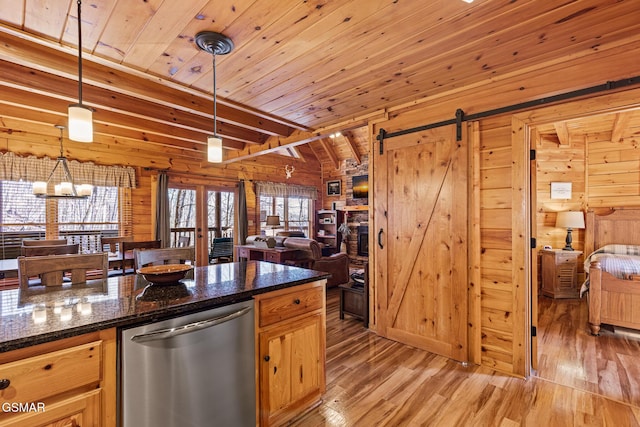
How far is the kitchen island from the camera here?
1.08 m

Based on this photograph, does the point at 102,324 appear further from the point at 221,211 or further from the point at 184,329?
the point at 221,211

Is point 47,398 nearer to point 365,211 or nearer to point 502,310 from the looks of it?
point 502,310

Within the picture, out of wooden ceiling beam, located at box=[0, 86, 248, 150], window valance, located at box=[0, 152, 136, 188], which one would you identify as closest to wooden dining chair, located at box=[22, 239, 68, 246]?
window valance, located at box=[0, 152, 136, 188]

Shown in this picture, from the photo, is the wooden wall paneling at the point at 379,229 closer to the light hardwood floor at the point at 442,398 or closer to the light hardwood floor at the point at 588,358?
the light hardwood floor at the point at 442,398

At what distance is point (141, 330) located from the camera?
1324 mm

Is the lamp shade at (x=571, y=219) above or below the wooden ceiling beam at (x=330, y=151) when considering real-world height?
below

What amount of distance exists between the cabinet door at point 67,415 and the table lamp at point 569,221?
597cm

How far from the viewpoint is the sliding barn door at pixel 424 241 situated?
2.79 metres

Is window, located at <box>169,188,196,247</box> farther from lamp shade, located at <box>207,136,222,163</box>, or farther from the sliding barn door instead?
the sliding barn door

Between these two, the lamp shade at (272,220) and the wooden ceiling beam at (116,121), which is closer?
the wooden ceiling beam at (116,121)

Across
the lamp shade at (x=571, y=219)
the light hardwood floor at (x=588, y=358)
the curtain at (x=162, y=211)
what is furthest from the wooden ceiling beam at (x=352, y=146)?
the light hardwood floor at (x=588, y=358)

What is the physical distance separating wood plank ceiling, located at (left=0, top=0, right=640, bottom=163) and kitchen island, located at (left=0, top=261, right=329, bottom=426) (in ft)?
5.23

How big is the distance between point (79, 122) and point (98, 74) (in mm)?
1391

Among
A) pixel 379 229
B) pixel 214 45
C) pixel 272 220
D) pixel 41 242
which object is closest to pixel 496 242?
pixel 379 229
